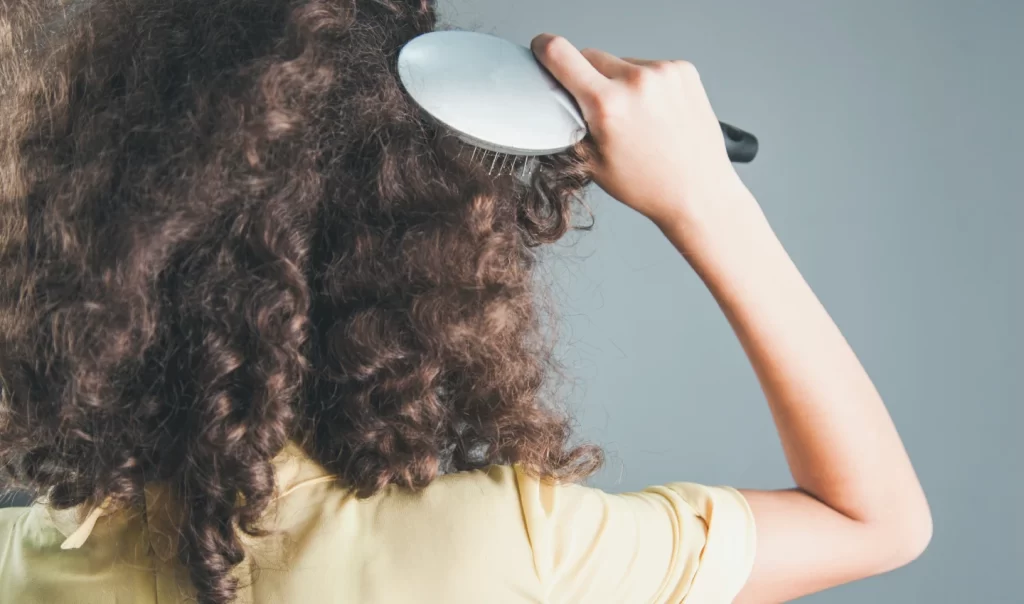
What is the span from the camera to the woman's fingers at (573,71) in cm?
52

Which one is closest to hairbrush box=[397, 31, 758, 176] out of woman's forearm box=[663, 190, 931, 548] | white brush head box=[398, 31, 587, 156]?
white brush head box=[398, 31, 587, 156]

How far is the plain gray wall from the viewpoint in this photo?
1.31 meters

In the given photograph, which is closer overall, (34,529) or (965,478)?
(34,529)

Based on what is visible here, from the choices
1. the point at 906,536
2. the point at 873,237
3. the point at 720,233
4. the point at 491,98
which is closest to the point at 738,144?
the point at 720,233

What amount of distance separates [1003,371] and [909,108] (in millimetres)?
444

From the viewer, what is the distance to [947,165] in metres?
1.32

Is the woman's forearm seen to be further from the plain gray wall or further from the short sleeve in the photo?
the plain gray wall

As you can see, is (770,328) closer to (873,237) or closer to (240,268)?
(240,268)

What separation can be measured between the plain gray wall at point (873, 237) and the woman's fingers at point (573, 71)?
770 millimetres

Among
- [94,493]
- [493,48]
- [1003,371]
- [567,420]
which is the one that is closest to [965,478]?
[1003,371]

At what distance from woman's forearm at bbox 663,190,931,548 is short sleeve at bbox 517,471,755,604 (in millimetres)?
78

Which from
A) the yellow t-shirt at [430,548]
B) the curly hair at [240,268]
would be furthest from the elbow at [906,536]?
the curly hair at [240,268]

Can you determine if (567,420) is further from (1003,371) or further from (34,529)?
(1003,371)

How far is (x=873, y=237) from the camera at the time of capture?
1352mm
